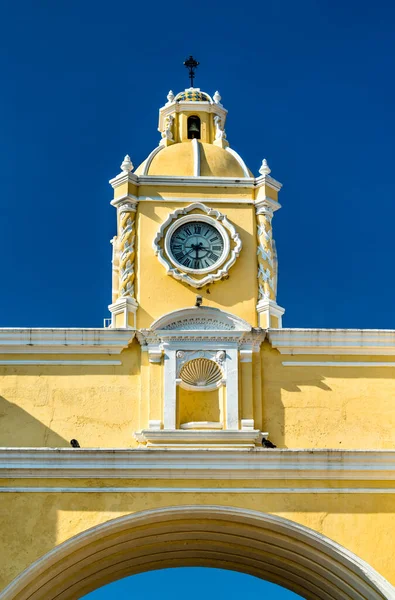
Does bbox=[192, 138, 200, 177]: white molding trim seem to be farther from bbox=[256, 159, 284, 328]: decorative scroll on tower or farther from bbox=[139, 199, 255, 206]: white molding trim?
bbox=[256, 159, 284, 328]: decorative scroll on tower

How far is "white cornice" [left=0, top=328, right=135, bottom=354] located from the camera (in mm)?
17625

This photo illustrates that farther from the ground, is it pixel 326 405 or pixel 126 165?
pixel 126 165

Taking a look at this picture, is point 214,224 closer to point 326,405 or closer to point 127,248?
point 127,248

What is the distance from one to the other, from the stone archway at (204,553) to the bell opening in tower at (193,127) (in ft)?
18.6

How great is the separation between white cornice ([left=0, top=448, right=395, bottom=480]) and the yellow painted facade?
0.05ft

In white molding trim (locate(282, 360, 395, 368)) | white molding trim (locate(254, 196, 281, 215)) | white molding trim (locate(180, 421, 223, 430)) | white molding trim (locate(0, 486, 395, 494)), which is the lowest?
white molding trim (locate(0, 486, 395, 494))

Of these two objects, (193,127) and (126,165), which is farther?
(193,127)

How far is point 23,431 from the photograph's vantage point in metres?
17.3

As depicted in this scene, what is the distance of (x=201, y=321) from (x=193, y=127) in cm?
350

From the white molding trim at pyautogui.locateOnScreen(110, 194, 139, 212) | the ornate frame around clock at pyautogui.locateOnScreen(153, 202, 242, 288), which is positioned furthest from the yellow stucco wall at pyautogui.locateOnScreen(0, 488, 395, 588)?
the white molding trim at pyautogui.locateOnScreen(110, 194, 139, 212)

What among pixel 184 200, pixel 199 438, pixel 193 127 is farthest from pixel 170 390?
pixel 193 127

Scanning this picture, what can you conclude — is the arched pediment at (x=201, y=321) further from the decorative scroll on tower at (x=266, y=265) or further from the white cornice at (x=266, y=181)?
the white cornice at (x=266, y=181)

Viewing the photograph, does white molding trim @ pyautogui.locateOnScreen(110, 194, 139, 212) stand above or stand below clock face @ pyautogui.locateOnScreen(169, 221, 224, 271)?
above

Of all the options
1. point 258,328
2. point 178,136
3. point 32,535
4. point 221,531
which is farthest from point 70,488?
point 178,136
